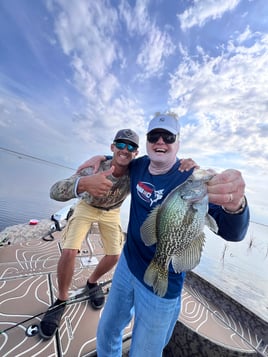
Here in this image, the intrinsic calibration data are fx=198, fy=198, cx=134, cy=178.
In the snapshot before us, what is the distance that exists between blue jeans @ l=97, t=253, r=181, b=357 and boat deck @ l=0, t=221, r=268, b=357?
0.62 meters

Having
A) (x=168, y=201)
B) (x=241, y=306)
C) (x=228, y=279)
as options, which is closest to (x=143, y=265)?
(x=168, y=201)

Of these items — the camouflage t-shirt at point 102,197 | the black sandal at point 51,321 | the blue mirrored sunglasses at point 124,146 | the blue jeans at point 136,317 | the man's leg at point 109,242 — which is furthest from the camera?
the man's leg at point 109,242

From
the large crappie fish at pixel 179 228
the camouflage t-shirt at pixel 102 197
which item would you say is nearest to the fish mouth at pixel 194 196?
the large crappie fish at pixel 179 228

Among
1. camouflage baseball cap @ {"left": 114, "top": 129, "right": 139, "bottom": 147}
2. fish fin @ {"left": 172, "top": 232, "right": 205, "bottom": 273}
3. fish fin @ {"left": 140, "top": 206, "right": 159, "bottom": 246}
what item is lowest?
fish fin @ {"left": 172, "top": 232, "right": 205, "bottom": 273}

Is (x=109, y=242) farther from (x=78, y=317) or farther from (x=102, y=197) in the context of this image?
(x=78, y=317)

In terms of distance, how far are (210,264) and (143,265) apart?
480 inches

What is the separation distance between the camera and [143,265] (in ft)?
5.77

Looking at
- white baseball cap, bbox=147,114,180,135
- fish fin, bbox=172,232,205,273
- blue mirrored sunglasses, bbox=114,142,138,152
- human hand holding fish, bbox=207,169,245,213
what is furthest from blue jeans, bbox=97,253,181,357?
white baseball cap, bbox=147,114,180,135

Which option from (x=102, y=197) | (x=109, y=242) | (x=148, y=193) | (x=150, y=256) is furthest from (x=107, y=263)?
(x=148, y=193)

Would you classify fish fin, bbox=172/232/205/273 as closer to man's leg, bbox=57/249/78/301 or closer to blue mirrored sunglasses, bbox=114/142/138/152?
blue mirrored sunglasses, bbox=114/142/138/152

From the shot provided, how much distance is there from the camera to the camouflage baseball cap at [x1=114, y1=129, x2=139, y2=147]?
2.47 meters

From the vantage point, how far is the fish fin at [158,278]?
1.50m

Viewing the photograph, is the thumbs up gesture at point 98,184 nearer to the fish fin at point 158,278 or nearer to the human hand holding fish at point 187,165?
the human hand holding fish at point 187,165

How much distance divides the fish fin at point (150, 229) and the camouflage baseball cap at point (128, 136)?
1.16 meters
